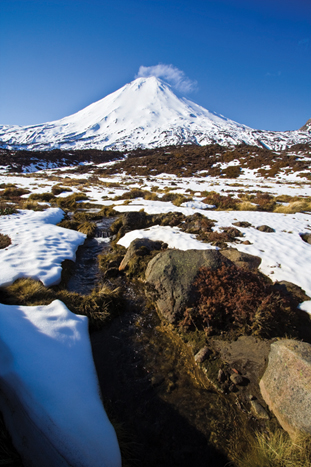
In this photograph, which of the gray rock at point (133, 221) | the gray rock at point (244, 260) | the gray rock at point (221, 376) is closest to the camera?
the gray rock at point (221, 376)

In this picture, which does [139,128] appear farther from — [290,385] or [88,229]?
[290,385]

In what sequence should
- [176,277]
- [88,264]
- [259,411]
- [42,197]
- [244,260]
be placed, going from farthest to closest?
[42,197]
[88,264]
[244,260]
[176,277]
[259,411]

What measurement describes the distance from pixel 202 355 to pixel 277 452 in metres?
1.60

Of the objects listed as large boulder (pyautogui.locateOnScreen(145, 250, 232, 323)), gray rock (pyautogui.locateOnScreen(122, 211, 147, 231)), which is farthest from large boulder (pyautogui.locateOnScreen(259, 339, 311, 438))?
gray rock (pyautogui.locateOnScreen(122, 211, 147, 231))

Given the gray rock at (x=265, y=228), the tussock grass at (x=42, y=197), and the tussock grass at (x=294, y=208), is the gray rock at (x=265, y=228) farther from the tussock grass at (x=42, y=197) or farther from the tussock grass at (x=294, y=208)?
the tussock grass at (x=42, y=197)

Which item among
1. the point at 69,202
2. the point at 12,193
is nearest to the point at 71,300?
the point at 69,202

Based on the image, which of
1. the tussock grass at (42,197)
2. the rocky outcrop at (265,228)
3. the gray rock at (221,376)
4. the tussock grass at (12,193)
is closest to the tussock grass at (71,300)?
the gray rock at (221,376)

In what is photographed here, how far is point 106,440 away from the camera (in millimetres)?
2516

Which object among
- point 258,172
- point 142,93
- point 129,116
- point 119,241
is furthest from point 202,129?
point 119,241

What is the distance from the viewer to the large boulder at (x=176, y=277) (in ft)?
16.4

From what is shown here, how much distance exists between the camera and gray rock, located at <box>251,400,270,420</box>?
3.09 metres

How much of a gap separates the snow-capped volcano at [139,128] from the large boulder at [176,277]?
102 meters

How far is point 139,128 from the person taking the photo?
138000mm

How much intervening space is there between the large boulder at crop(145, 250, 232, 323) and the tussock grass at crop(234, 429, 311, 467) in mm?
2452
